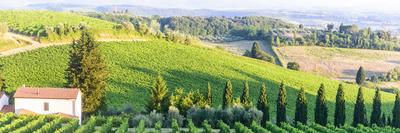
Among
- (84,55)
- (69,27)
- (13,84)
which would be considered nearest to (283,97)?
(84,55)

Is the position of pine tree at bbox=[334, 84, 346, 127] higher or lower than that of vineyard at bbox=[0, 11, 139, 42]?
lower

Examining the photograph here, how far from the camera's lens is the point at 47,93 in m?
48.8

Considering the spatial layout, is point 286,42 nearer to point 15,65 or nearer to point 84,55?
point 15,65

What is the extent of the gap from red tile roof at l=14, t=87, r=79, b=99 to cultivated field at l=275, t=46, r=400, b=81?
6696 cm

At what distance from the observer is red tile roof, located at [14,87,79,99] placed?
48219 millimetres

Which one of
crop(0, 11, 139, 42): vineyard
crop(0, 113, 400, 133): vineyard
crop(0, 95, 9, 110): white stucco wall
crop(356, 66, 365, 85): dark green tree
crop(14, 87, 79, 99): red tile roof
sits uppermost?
crop(0, 11, 139, 42): vineyard

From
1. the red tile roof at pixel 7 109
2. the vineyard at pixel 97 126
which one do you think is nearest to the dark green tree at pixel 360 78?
the vineyard at pixel 97 126

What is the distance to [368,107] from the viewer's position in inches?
2864

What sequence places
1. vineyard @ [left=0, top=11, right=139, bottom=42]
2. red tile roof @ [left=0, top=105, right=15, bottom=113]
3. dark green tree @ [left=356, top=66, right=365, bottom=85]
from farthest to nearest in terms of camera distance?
dark green tree @ [left=356, top=66, right=365, bottom=85]
vineyard @ [left=0, top=11, right=139, bottom=42]
red tile roof @ [left=0, top=105, right=15, bottom=113]

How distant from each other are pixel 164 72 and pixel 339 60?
5794 cm

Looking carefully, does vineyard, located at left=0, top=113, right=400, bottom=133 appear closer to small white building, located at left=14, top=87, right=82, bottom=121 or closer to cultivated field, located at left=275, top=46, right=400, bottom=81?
small white building, located at left=14, top=87, right=82, bottom=121

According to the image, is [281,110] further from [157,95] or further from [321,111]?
[157,95]

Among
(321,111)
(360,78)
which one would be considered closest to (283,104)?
(321,111)

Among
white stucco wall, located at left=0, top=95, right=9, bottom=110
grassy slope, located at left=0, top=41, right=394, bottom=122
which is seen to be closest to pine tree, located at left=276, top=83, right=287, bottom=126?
grassy slope, located at left=0, top=41, right=394, bottom=122
